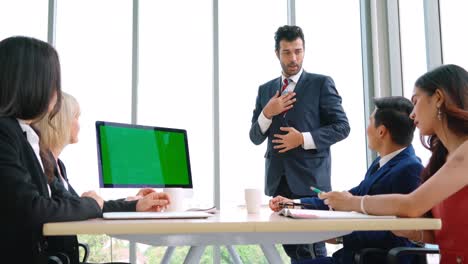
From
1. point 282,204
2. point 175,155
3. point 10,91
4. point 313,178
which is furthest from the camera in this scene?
point 313,178

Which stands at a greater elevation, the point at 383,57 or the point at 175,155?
the point at 383,57

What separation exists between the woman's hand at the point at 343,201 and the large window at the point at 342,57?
254 centimetres

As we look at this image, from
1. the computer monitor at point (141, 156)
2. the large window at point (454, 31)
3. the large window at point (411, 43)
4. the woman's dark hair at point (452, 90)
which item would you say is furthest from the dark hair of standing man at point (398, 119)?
the large window at point (411, 43)

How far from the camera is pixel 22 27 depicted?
4.23 metres

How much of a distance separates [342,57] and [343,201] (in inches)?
115

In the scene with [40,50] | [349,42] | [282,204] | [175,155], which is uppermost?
Result: [349,42]

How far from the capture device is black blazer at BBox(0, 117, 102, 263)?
1.26m

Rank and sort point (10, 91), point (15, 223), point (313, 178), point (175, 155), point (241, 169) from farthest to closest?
point (241, 169), point (313, 178), point (175, 155), point (10, 91), point (15, 223)

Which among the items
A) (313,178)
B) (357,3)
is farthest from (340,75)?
(313,178)

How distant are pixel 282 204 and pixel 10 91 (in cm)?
108

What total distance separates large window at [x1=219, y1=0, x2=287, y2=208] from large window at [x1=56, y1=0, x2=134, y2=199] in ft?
2.66

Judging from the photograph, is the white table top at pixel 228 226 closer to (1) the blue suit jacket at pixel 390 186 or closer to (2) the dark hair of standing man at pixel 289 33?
(1) the blue suit jacket at pixel 390 186

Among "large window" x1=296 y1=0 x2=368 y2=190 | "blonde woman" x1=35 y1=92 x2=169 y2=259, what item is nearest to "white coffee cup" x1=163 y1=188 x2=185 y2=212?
"blonde woman" x1=35 y1=92 x2=169 y2=259

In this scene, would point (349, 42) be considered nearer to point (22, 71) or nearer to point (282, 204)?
point (282, 204)
